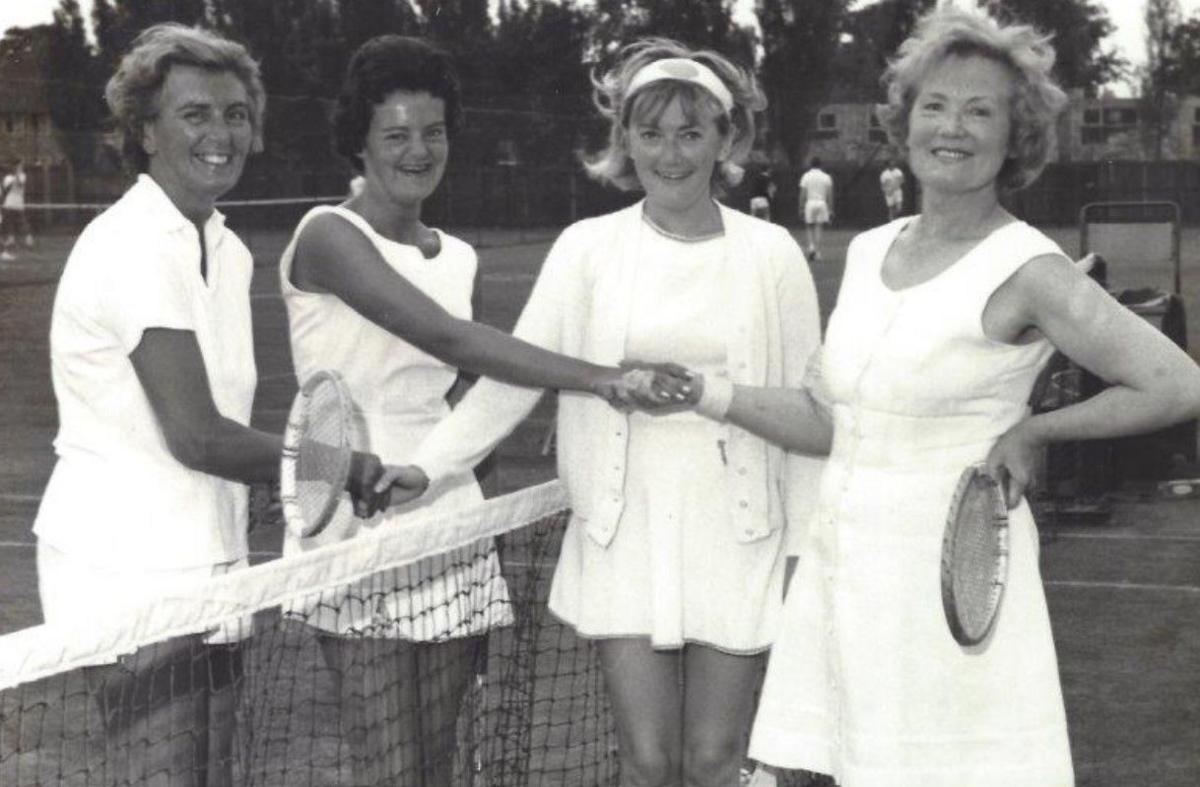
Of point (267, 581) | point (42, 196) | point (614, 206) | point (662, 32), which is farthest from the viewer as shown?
point (662, 32)

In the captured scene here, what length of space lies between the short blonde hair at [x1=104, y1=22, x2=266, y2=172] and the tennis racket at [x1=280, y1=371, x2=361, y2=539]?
22.1 inches

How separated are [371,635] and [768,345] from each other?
1009 millimetres

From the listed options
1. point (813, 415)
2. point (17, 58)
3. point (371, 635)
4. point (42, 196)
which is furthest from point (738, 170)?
point (17, 58)

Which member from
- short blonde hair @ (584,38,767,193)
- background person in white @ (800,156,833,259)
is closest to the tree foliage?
background person in white @ (800,156,833,259)

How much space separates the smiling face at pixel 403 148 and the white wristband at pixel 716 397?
779mm

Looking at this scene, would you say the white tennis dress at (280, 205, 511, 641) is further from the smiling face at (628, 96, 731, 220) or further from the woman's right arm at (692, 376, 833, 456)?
the woman's right arm at (692, 376, 833, 456)

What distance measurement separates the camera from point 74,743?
657 centimetres

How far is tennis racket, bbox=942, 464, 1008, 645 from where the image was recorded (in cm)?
353

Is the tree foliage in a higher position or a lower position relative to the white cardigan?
higher

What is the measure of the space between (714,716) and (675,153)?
1.14 meters

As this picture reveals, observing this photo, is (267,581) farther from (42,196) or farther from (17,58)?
(17,58)

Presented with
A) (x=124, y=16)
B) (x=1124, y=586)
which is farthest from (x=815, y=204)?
(x=1124, y=586)

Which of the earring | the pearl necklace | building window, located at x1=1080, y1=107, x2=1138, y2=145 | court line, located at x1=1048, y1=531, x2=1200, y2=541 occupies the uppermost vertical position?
building window, located at x1=1080, y1=107, x2=1138, y2=145

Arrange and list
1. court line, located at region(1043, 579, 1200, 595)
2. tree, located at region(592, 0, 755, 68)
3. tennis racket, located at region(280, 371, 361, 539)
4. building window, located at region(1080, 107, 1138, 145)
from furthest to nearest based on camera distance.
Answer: tree, located at region(592, 0, 755, 68) < building window, located at region(1080, 107, 1138, 145) < court line, located at region(1043, 579, 1200, 595) < tennis racket, located at region(280, 371, 361, 539)
